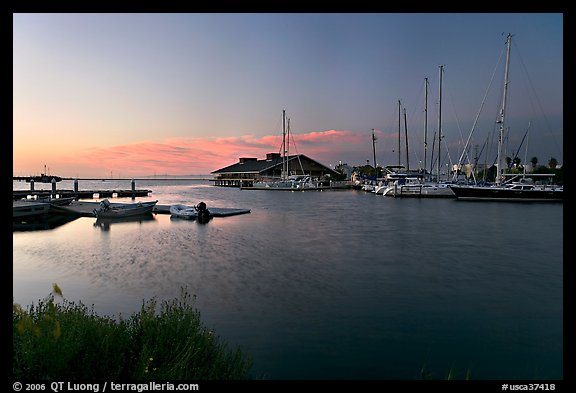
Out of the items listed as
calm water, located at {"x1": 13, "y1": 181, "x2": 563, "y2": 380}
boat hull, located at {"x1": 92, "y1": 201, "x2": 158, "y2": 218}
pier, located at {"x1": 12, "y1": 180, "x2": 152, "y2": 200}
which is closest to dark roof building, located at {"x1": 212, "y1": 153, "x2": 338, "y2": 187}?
pier, located at {"x1": 12, "y1": 180, "x2": 152, "y2": 200}

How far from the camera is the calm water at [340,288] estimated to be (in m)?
7.65

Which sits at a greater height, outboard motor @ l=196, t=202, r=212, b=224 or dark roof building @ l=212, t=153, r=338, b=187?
dark roof building @ l=212, t=153, r=338, b=187

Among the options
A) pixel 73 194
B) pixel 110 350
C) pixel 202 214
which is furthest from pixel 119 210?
pixel 73 194

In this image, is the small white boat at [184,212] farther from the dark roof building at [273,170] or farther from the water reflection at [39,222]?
the dark roof building at [273,170]

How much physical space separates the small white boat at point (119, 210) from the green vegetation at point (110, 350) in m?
26.6

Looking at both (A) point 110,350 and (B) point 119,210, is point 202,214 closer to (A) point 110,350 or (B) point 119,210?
(B) point 119,210

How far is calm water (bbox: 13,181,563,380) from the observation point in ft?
25.1

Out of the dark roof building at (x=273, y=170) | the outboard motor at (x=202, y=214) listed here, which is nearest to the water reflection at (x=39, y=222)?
the outboard motor at (x=202, y=214)

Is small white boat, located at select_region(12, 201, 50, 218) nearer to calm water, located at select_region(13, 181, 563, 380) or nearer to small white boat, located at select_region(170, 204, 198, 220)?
calm water, located at select_region(13, 181, 563, 380)

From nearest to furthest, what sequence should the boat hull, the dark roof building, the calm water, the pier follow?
the calm water → the boat hull → the pier → the dark roof building

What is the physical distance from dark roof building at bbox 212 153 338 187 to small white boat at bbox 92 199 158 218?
240 ft
